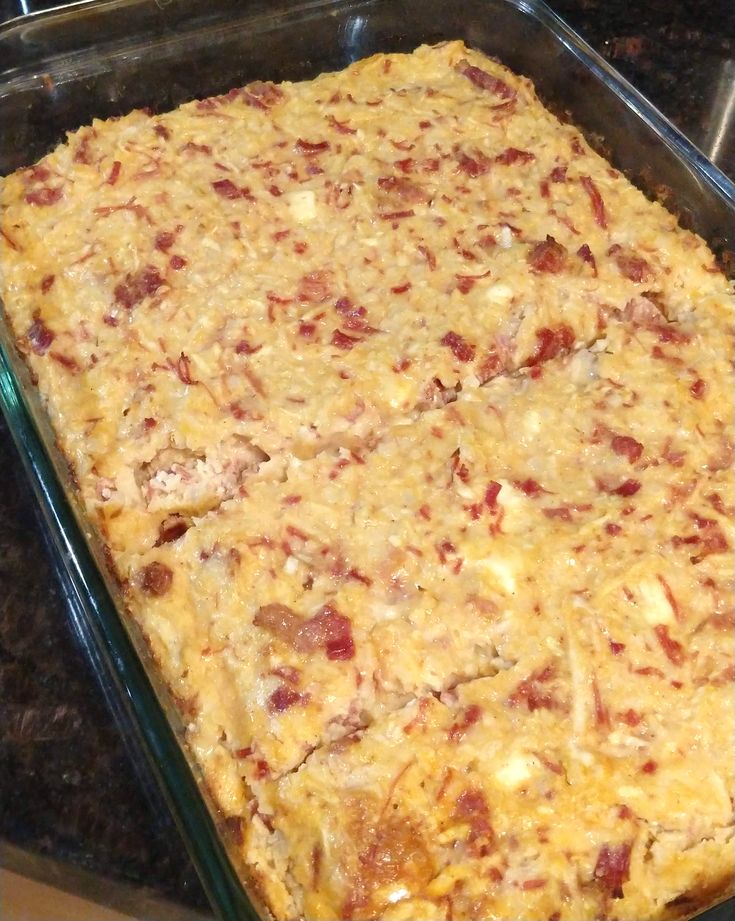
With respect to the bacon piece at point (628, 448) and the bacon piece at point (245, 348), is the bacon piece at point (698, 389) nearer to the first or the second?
the bacon piece at point (628, 448)

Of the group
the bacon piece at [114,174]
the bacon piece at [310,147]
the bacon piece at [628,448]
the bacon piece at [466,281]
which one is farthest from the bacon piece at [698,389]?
the bacon piece at [114,174]

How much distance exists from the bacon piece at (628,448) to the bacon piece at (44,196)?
1.51 meters

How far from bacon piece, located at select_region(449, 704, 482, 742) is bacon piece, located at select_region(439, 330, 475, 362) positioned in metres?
0.83

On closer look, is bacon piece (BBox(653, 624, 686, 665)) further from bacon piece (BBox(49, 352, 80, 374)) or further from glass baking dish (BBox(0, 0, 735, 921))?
bacon piece (BBox(49, 352, 80, 374))

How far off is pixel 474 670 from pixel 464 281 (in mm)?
977

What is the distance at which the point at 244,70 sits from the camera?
2.77 meters

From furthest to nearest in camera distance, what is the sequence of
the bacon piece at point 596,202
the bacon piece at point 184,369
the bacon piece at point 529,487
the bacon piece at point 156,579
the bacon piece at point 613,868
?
1. the bacon piece at point 596,202
2. the bacon piece at point 184,369
3. the bacon piece at point 529,487
4. the bacon piece at point 156,579
5. the bacon piece at point 613,868

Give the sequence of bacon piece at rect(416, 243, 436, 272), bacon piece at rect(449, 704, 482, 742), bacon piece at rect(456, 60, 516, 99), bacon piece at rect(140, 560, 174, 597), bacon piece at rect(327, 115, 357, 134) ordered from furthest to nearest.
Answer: bacon piece at rect(456, 60, 516, 99), bacon piece at rect(327, 115, 357, 134), bacon piece at rect(416, 243, 436, 272), bacon piece at rect(140, 560, 174, 597), bacon piece at rect(449, 704, 482, 742)

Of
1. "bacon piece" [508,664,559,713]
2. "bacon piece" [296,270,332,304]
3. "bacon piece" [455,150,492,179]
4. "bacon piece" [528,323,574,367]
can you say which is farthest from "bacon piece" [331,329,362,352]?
"bacon piece" [508,664,559,713]

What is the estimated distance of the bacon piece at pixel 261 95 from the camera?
2578 millimetres

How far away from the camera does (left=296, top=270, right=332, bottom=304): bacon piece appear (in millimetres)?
2234

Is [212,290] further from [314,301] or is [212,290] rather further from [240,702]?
[240,702]

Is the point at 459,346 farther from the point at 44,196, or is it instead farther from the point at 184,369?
the point at 44,196

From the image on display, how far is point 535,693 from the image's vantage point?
174 cm
